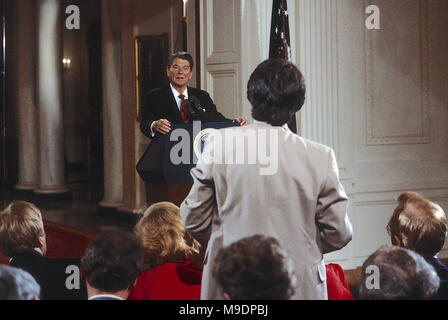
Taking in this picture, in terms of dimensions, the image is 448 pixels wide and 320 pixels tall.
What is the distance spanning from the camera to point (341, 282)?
114 inches

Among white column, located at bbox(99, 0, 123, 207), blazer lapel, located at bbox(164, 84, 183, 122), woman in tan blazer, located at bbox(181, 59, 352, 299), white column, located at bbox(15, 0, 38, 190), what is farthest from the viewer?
white column, located at bbox(15, 0, 38, 190)

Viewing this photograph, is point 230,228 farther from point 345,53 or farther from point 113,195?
point 113,195

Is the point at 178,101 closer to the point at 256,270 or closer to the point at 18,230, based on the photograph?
the point at 18,230

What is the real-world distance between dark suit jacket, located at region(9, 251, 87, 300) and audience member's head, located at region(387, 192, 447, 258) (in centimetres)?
144

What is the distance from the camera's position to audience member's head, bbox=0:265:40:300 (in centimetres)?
185

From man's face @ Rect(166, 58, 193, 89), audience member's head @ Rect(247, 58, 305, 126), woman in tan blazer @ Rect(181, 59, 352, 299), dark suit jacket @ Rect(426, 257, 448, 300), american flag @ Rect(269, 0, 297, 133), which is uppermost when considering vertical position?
A: american flag @ Rect(269, 0, 297, 133)

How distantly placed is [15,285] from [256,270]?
69 cm

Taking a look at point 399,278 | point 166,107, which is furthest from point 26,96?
point 399,278

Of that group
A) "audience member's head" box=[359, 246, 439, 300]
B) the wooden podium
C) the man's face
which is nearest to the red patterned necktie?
the man's face

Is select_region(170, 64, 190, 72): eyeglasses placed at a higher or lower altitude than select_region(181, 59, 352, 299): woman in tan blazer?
higher

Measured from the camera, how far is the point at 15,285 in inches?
73.2

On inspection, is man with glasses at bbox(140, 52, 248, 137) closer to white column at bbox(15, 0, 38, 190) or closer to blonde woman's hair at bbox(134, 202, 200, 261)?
blonde woman's hair at bbox(134, 202, 200, 261)

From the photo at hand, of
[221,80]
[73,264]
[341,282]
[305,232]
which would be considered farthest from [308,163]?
[221,80]

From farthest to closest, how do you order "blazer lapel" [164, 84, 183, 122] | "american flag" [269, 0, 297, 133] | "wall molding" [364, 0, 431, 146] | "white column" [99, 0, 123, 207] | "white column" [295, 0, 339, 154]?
"white column" [99, 0, 123, 207]
"wall molding" [364, 0, 431, 146]
"white column" [295, 0, 339, 154]
"american flag" [269, 0, 297, 133]
"blazer lapel" [164, 84, 183, 122]
